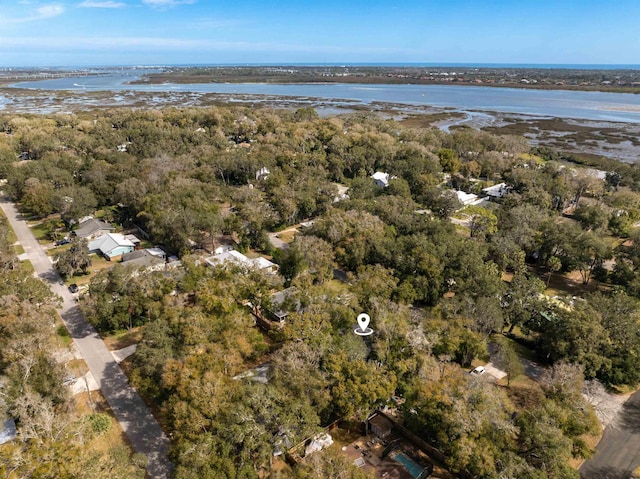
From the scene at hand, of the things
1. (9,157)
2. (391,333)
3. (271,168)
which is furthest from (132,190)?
(391,333)

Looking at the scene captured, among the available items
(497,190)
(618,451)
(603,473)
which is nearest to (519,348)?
→ (618,451)

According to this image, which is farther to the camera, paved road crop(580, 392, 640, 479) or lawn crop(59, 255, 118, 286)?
lawn crop(59, 255, 118, 286)

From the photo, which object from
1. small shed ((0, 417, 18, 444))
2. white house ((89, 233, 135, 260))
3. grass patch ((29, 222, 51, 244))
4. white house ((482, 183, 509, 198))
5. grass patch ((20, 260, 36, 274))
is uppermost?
white house ((482, 183, 509, 198))

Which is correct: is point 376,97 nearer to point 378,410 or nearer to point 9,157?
point 9,157

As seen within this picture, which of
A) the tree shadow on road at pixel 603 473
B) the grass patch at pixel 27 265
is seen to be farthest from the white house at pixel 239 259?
the tree shadow on road at pixel 603 473

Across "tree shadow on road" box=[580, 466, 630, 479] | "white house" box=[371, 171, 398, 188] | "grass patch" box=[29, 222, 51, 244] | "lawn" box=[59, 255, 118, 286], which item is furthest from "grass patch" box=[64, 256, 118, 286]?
"white house" box=[371, 171, 398, 188]

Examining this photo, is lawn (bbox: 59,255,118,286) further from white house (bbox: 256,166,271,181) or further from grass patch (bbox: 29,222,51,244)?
white house (bbox: 256,166,271,181)

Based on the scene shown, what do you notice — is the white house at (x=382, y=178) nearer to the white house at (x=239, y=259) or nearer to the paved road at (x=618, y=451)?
the white house at (x=239, y=259)
